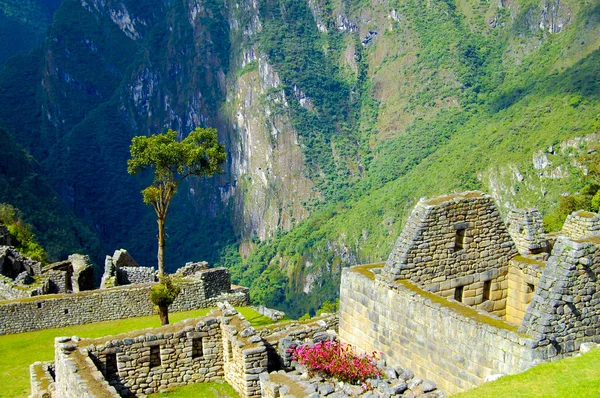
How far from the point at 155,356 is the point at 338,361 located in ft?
10.2

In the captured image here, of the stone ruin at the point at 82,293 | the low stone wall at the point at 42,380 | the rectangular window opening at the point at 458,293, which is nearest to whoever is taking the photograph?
the rectangular window opening at the point at 458,293

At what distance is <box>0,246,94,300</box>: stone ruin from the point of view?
26078mm

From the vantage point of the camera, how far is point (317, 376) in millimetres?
9469

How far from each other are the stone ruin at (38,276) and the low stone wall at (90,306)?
2.22 meters

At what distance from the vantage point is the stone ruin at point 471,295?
24.9ft

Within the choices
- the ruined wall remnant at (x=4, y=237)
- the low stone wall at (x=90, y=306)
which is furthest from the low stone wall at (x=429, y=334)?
the ruined wall remnant at (x=4, y=237)

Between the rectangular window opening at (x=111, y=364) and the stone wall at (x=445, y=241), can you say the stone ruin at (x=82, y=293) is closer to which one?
the rectangular window opening at (x=111, y=364)

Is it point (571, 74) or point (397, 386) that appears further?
point (571, 74)

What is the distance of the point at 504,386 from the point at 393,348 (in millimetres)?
2587

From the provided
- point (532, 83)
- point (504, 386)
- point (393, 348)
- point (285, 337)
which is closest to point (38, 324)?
point (285, 337)

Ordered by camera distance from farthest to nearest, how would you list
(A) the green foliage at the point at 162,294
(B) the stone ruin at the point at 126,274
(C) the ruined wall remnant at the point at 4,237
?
(C) the ruined wall remnant at the point at 4,237, (B) the stone ruin at the point at 126,274, (A) the green foliage at the point at 162,294

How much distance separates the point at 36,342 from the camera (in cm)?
2155

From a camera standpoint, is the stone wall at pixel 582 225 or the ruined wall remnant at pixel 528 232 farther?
the stone wall at pixel 582 225

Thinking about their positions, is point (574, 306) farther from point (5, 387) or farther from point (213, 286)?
point (213, 286)
